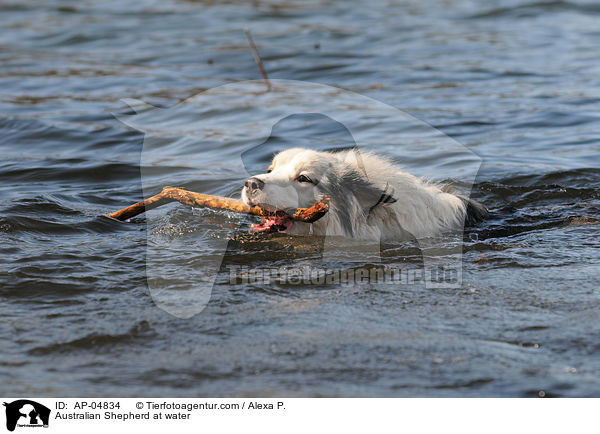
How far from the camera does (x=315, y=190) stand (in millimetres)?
5984

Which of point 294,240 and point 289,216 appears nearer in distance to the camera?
point 289,216

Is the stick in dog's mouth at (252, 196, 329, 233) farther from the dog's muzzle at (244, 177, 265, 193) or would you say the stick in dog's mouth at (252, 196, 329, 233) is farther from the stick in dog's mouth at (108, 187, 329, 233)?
the dog's muzzle at (244, 177, 265, 193)

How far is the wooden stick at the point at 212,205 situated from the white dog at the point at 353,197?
9 centimetres

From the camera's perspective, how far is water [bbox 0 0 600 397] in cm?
407

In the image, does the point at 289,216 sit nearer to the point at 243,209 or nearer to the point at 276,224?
the point at 276,224

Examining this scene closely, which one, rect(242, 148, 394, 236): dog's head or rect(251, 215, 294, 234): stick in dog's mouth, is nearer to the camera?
rect(242, 148, 394, 236): dog's head

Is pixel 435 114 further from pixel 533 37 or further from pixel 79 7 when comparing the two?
pixel 79 7

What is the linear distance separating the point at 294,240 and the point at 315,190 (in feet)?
1.76

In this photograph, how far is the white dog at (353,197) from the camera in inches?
233
